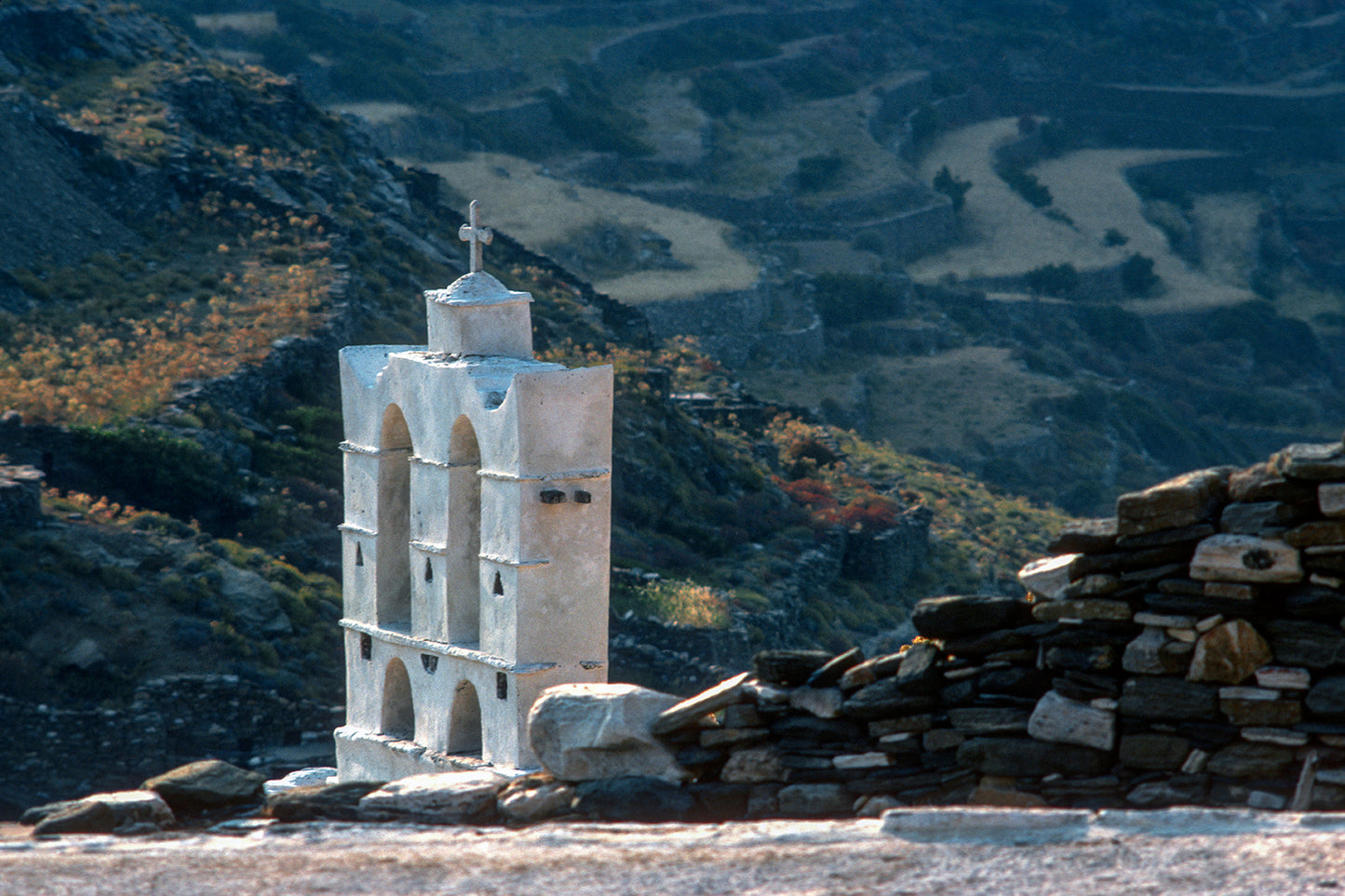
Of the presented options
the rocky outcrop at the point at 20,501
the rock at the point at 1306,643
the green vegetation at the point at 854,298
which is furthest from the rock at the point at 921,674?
the green vegetation at the point at 854,298

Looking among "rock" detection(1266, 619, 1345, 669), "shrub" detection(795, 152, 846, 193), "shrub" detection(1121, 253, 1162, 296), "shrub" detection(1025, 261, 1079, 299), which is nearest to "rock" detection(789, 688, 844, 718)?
"rock" detection(1266, 619, 1345, 669)

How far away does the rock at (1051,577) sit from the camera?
26.7ft

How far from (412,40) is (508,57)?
5455 millimetres

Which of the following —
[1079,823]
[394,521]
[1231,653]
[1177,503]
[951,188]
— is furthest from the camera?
[951,188]

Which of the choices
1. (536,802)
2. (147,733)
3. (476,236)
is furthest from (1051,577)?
(147,733)

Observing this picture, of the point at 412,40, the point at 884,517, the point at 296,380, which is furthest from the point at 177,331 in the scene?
the point at 412,40

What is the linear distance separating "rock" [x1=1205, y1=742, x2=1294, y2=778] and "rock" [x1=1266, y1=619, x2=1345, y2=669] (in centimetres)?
40

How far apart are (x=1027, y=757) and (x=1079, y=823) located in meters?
0.97

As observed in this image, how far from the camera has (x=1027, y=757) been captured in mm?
8078

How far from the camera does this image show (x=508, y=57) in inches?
3425

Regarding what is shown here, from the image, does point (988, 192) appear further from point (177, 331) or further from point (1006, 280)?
point (177, 331)

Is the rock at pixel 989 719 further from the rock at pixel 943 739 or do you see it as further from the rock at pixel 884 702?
the rock at pixel 884 702

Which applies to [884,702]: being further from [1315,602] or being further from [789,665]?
[1315,602]

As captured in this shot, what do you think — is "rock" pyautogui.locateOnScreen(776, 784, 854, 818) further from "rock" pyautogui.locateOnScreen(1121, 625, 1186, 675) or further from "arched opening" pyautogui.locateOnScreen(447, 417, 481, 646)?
"arched opening" pyautogui.locateOnScreen(447, 417, 481, 646)
